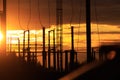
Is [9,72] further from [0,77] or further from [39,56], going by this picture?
[39,56]

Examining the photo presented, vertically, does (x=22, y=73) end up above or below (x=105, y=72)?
below

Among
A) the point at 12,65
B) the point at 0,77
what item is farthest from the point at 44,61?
the point at 0,77

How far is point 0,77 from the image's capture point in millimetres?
15008

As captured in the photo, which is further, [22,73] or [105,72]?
[22,73]

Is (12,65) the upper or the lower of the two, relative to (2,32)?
lower

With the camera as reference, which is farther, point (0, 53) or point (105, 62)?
point (0, 53)

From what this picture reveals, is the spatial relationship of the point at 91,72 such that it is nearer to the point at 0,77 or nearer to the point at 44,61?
the point at 0,77

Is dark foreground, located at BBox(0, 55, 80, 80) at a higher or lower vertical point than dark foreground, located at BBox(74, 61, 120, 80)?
lower

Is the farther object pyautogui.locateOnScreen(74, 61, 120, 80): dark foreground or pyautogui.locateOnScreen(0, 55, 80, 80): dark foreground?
pyautogui.locateOnScreen(0, 55, 80, 80): dark foreground

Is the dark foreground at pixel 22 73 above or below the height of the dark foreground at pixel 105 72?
below

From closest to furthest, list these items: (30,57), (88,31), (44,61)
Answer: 1. (88,31)
2. (44,61)
3. (30,57)

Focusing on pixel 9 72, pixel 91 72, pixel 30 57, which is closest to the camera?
pixel 91 72

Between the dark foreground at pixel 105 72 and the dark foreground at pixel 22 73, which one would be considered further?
the dark foreground at pixel 22 73

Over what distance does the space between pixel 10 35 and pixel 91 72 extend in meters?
27.7
